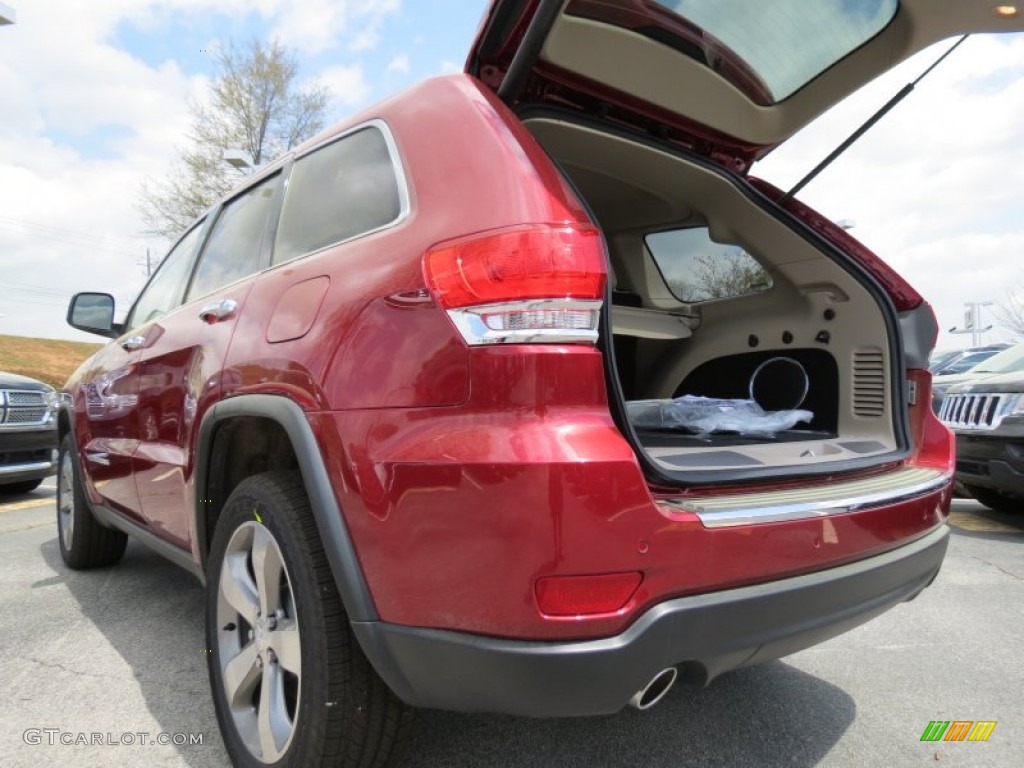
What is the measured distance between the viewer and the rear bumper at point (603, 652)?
51.7 inches

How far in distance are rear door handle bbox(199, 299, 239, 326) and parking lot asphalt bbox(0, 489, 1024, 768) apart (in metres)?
1.25

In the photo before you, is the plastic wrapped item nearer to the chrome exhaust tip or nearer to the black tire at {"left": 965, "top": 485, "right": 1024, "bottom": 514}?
the chrome exhaust tip

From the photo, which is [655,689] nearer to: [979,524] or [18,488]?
[979,524]

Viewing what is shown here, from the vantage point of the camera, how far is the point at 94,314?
13.1 ft

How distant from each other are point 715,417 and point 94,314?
3.39 m

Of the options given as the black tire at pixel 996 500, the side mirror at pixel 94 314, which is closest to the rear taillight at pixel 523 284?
the side mirror at pixel 94 314

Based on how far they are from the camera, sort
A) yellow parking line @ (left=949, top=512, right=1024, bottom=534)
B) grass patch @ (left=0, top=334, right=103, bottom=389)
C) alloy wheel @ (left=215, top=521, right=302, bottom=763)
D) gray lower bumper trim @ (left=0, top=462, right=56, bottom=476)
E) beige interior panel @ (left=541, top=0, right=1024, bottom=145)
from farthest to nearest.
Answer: grass patch @ (left=0, top=334, right=103, bottom=389) → gray lower bumper trim @ (left=0, top=462, right=56, bottom=476) → yellow parking line @ (left=949, top=512, right=1024, bottom=534) → beige interior panel @ (left=541, top=0, right=1024, bottom=145) → alloy wheel @ (left=215, top=521, right=302, bottom=763)

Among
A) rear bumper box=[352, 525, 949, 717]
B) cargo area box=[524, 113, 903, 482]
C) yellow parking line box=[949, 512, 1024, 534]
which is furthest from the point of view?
yellow parking line box=[949, 512, 1024, 534]

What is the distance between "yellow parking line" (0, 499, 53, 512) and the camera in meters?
6.51

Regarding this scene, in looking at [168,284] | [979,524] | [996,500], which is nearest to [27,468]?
[168,284]

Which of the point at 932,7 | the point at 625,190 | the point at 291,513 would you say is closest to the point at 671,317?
the point at 625,190

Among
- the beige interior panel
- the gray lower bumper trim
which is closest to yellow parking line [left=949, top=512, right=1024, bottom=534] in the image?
the beige interior panel

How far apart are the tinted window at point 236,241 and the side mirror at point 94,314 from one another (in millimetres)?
1412
